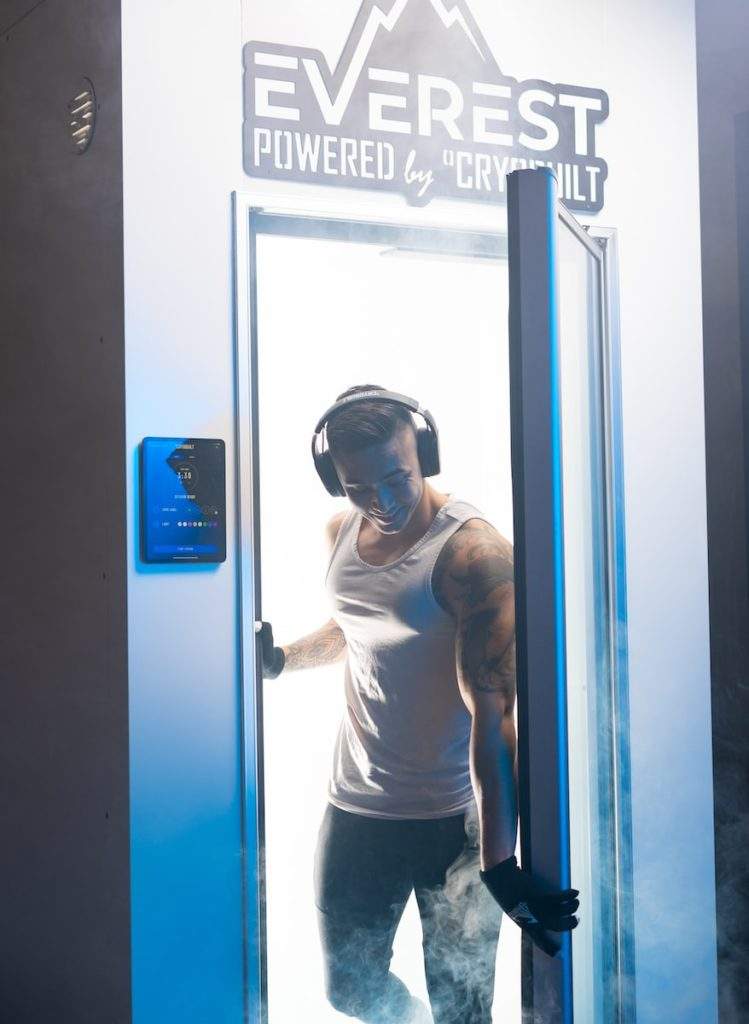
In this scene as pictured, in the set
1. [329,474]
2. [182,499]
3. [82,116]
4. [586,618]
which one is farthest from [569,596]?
[82,116]

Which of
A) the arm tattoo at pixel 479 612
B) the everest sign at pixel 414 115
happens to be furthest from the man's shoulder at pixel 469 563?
the everest sign at pixel 414 115

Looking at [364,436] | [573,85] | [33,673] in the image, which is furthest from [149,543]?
[573,85]

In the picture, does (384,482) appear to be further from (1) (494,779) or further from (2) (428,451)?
(1) (494,779)

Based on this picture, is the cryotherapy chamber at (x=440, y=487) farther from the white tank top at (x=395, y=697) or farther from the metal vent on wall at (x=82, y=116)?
the metal vent on wall at (x=82, y=116)

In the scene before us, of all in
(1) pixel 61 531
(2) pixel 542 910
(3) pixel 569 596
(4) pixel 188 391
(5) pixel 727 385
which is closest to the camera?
(2) pixel 542 910

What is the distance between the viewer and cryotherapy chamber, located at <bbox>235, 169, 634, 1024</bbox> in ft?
5.25

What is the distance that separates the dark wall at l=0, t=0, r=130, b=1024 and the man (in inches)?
14.2

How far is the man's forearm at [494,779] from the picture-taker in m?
1.85

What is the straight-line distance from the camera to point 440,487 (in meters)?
1.93

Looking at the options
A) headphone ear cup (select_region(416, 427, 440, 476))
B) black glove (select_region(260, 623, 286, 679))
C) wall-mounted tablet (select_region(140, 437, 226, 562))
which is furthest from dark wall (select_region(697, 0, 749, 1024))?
wall-mounted tablet (select_region(140, 437, 226, 562))

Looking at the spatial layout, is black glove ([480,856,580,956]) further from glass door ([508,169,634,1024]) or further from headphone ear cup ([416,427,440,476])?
headphone ear cup ([416,427,440,476])

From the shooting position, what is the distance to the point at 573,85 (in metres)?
2.08

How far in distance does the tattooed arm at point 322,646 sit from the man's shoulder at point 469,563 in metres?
0.18

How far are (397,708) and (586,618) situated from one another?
0.36m
